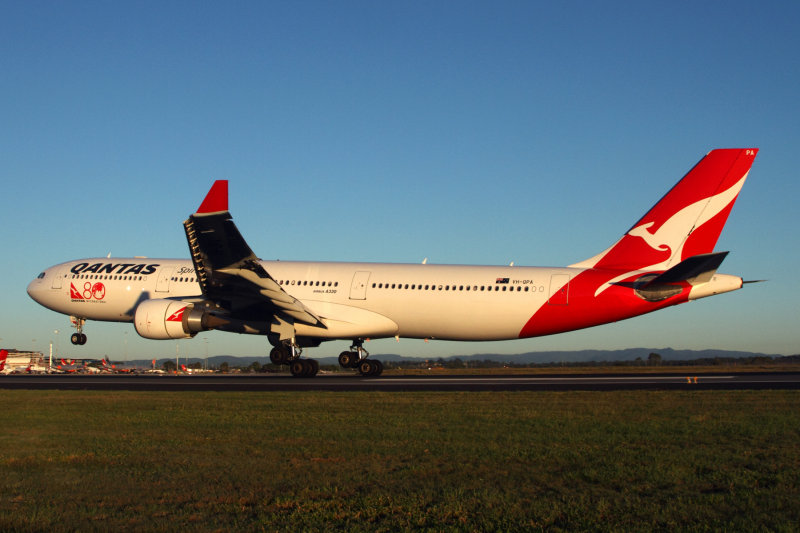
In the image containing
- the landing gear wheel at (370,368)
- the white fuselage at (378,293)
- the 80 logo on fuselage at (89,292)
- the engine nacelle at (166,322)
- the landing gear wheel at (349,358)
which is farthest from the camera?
the 80 logo on fuselage at (89,292)

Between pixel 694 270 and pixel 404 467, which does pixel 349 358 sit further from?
pixel 404 467

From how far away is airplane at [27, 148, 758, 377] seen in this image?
96.0 feet

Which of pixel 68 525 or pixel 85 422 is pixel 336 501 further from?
pixel 85 422

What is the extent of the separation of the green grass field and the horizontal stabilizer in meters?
11.4

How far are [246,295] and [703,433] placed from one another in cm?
2233

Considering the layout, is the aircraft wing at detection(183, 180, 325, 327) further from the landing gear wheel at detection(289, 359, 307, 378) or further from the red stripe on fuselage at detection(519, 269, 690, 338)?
the red stripe on fuselage at detection(519, 269, 690, 338)

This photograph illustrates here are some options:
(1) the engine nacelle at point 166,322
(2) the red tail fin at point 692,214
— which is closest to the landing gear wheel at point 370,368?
(1) the engine nacelle at point 166,322

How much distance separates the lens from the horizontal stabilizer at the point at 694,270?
2719 centimetres

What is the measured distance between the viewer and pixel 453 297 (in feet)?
106

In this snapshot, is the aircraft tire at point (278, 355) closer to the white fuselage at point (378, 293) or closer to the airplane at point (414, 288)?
the airplane at point (414, 288)

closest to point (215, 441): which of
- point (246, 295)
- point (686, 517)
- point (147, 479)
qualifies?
point (147, 479)

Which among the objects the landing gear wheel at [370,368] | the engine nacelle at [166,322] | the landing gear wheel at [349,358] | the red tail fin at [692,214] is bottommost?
the landing gear wheel at [370,368]

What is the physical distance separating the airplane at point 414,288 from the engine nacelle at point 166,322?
0.04 metres

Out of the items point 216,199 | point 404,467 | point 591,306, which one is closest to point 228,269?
point 216,199
